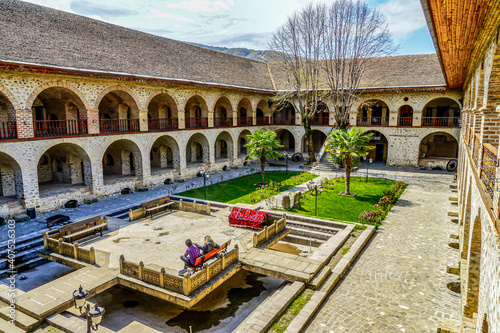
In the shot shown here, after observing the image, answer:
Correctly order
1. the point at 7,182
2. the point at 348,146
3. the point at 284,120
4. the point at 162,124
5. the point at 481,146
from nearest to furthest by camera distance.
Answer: the point at 481,146 → the point at 7,182 → the point at 348,146 → the point at 162,124 → the point at 284,120

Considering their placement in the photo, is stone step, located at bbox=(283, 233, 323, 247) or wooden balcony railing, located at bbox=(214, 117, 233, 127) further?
wooden balcony railing, located at bbox=(214, 117, 233, 127)

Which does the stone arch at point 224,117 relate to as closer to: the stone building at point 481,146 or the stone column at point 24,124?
the stone column at point 24,124

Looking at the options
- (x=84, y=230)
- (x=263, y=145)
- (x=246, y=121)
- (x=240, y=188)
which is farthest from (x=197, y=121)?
(x=84, y=230)

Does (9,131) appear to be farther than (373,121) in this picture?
No

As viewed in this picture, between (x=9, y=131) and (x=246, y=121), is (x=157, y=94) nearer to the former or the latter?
(x=9, y=131)

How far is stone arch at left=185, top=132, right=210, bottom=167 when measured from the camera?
26.8 m

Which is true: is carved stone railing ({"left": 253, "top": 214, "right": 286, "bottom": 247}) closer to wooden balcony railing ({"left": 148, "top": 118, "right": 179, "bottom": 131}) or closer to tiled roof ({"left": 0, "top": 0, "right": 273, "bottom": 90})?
tiled roof ({"left": 0, "top": 0, "right": 273, "bottom": 90})

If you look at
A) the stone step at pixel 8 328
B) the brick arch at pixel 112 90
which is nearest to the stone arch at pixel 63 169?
the brick arch at pixel 112 90

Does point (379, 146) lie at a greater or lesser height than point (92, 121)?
lesser

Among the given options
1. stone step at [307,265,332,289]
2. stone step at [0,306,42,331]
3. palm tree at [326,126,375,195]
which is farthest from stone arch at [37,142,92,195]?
stone step at [307,265,332,289]

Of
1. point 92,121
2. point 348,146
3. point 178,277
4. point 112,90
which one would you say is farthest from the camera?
point 112,90

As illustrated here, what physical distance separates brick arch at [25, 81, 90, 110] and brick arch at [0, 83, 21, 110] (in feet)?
1.37

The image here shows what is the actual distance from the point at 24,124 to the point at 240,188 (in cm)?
1198

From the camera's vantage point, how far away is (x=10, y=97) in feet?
50.0
